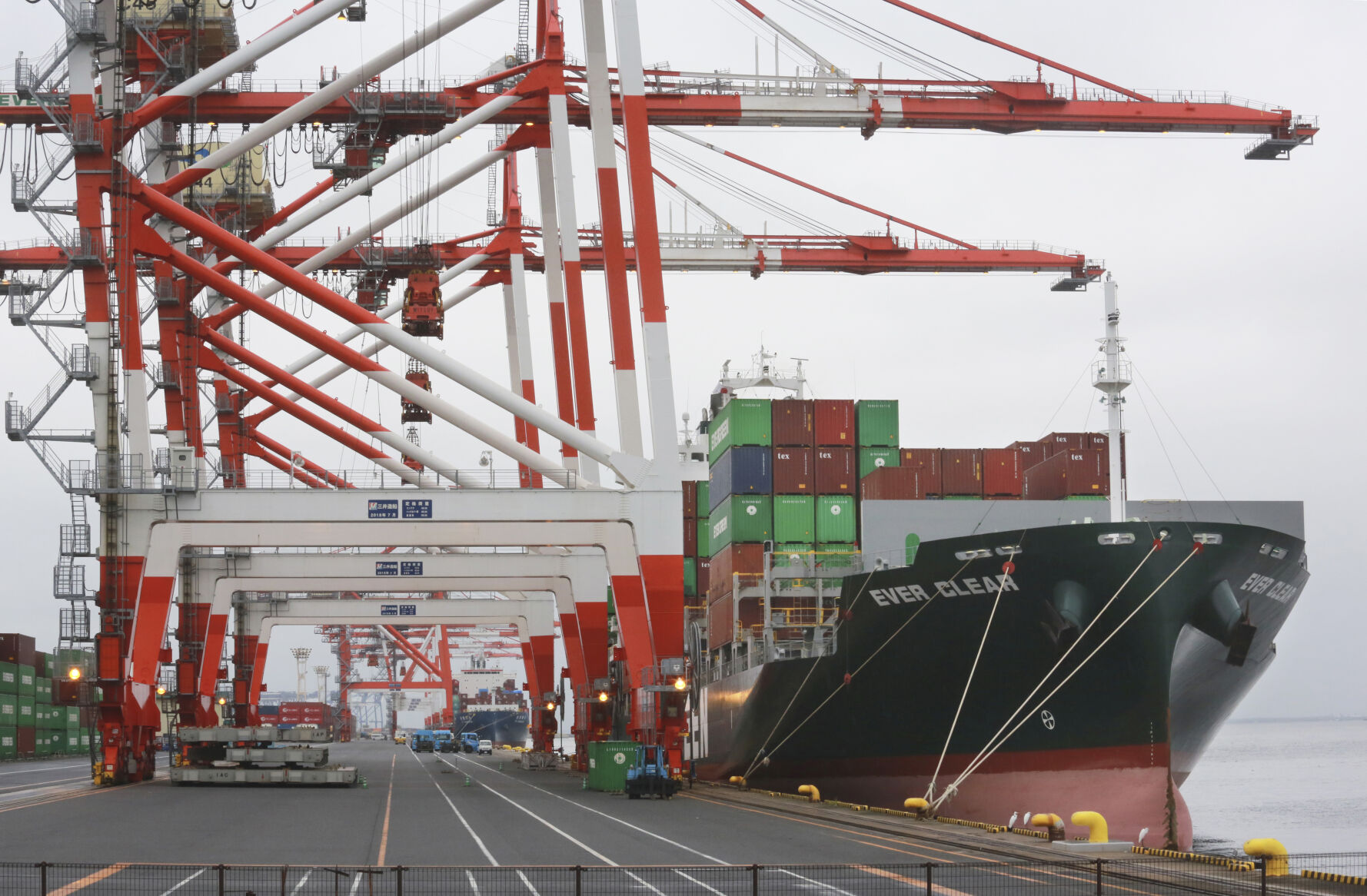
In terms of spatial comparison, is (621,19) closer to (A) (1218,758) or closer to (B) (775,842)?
(B) (775,842)

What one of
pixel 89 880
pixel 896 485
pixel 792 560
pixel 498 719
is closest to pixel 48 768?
pixel 792 560

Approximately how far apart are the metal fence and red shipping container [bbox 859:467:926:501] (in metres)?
16.6

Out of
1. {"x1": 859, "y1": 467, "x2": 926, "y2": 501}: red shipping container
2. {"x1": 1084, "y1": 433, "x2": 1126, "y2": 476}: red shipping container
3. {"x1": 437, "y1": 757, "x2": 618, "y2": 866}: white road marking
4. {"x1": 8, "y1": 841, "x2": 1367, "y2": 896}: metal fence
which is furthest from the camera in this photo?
{"x1": 859, "y1": 467, "x2": 926, "y2": 501}: red shipping container

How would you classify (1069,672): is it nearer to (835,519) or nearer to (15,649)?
(835,519)

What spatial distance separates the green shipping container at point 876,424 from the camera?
122 ft

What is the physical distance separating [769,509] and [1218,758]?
71.5 meters

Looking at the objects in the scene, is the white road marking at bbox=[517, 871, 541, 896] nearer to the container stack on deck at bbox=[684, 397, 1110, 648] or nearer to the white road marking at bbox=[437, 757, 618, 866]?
the white road marking at bbox=[437, 757, 618, 866]

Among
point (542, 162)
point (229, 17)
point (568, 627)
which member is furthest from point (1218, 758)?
point (229, 17)

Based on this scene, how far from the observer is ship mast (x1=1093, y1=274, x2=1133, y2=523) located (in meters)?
25.0

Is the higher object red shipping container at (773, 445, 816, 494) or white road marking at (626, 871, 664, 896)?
red shipping container at (773, 445, 816, 494)

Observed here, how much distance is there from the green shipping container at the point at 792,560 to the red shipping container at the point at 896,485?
2599 mm

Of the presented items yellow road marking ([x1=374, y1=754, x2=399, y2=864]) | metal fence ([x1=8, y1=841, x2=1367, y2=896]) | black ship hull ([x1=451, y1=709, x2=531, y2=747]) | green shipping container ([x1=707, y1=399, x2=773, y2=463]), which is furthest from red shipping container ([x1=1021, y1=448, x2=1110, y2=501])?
black ship hull ([x1=451, y1=709, x2=531, y2=747])

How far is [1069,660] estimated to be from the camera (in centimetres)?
2456

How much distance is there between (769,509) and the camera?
36969 millimetres
